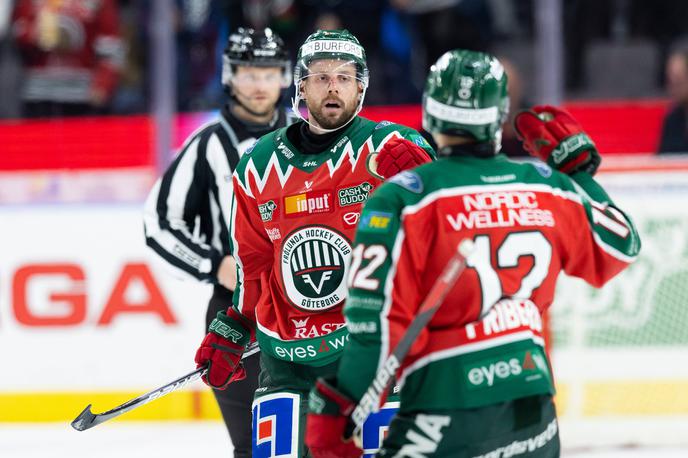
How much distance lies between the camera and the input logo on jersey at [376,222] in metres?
2.09

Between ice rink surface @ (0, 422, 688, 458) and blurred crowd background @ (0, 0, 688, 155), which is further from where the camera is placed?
blurred crowd background @ (0, 0, 688, 155)

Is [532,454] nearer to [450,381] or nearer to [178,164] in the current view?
[450,381]

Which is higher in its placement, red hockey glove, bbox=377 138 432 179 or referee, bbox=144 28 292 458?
red hockey glove, bbox=377 138 432 179

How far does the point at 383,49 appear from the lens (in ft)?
21.2

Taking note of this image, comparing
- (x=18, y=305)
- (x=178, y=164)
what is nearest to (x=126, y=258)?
(x=18, y=305)

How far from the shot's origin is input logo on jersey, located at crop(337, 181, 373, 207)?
2.71m

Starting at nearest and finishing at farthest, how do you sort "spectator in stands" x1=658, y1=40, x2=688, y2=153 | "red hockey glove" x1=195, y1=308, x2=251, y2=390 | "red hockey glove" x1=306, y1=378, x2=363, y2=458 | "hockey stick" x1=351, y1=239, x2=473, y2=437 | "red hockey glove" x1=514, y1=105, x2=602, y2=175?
"hockey stick" x1=351, y1=239, x2=473, y2=437 → "red hockey glove" x1=306, y1=378, x2=363, y2=458 → "red hockey glove" x1=514, y1=105, x2=602, y2=175 → "red hockey glove" x1=195, y1=308, x2=251, y2=390 → "spectator in stands" x1=658, y1=40, x2=688, y2=153

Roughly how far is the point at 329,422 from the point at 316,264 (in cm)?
64

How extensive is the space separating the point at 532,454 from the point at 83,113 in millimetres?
4455

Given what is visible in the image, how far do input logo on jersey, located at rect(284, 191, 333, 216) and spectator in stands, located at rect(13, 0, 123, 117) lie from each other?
3752 mm

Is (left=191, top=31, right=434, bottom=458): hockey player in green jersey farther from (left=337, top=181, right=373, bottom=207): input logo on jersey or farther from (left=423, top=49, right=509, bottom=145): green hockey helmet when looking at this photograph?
(left=423, top=49, right=509, bottom=145): green hockey helmet

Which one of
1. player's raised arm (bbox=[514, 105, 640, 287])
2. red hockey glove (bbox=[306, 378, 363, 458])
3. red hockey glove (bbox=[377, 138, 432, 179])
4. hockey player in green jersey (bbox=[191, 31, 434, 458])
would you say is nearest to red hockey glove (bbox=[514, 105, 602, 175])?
player's raised arm (bbox=[514, 105, 640, 287])

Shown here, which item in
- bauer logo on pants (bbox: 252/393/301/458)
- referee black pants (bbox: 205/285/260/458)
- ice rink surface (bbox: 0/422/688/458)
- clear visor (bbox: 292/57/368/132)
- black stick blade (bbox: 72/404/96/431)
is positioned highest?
clear visor (bbox: 292/57/368/132)

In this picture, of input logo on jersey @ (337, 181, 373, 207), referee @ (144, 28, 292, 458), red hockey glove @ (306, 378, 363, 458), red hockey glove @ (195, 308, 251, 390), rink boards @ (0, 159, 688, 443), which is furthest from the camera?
rink boards @ (0, 159, 688, 443)
